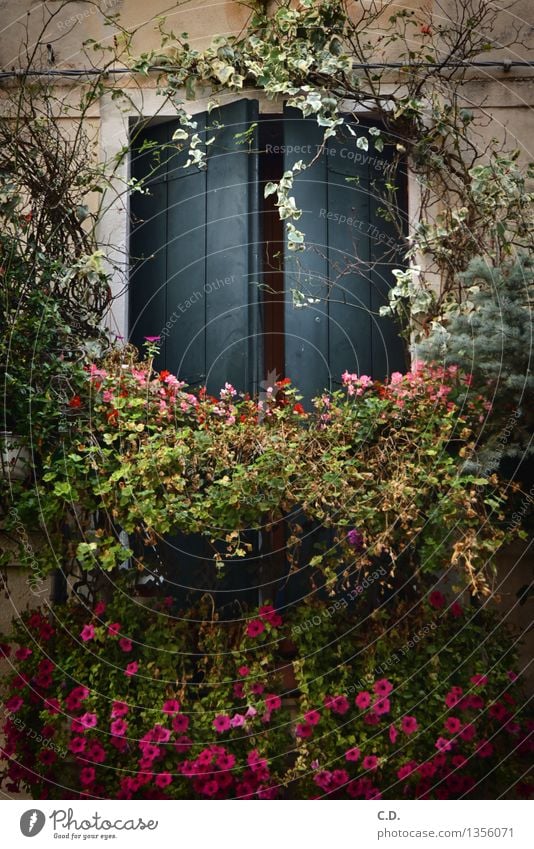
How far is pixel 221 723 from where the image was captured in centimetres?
Answer: 409

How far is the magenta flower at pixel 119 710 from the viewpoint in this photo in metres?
4.13

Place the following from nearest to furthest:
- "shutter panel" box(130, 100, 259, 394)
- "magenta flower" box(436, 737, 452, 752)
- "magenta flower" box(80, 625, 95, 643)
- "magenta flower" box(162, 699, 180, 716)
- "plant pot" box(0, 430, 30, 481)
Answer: "magenta flower" box(436, 737, 452, 752)
"magenta flower" box(162, 699, 180, 716)
"magenta flower" box(80, 625, 95, 643)
"plant pot" box(0, 430, 30, 481)
"shutter panel" box(130, 100, 259, 394)

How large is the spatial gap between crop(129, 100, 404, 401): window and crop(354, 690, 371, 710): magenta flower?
5.73 ft

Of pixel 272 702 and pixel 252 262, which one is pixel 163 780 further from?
pixel 252 262

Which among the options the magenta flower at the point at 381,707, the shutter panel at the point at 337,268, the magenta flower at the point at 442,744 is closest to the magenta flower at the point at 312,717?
the magenta flower at the point at 381,707

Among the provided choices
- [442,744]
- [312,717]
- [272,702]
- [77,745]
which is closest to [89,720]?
[77,745]

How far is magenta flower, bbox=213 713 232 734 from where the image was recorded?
4086 millimetres

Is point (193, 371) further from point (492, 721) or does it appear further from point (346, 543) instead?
point (492, 721)

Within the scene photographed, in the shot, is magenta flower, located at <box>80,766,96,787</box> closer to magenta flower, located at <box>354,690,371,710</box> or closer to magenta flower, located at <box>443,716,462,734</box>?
magenta flower, located at <box>354,690,371,710</box>

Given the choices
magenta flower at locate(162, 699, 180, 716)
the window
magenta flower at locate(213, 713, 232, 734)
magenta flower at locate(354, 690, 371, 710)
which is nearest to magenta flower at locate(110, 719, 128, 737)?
magenta flower at locate(162, 699, 180, 716)

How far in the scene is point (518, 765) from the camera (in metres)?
4.11

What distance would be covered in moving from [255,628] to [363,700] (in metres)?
0.52
